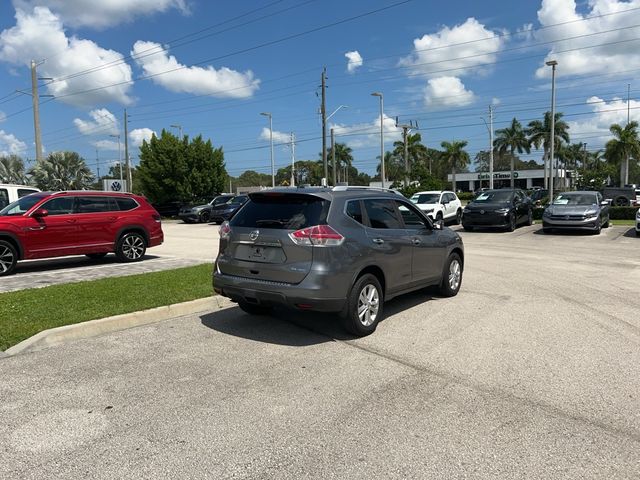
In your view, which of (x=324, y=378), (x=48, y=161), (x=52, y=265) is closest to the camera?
(x=324, y=378)

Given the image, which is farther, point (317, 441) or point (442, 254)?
point (442, 254)

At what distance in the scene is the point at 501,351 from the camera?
211 inches

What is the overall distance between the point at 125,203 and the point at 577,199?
55.0 feet

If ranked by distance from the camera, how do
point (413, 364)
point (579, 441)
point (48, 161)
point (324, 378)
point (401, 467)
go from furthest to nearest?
point (48, 161) → point (413, 364) → point (324, 378) → point (579, 441) → point (401, 467)

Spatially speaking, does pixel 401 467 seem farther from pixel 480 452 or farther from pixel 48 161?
pixel 48 161

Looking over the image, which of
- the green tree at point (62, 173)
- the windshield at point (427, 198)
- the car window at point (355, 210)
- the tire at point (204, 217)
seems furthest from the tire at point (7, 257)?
the green tree at point (62, 173)

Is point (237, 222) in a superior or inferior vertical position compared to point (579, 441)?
superior

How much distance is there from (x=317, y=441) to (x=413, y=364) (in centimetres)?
179

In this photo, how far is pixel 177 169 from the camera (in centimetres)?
3791

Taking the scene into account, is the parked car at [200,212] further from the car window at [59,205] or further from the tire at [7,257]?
the tire at [7,257]

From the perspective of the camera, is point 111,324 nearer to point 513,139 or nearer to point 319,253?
point 319,253

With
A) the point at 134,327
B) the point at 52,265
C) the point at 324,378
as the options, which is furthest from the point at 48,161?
the point at 324,378

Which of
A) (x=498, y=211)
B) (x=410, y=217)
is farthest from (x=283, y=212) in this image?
(x=498, y=211)

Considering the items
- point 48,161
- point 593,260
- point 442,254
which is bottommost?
point 593,260
